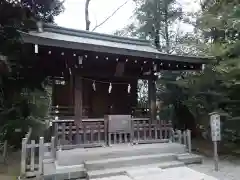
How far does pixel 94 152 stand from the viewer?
5.25 meters

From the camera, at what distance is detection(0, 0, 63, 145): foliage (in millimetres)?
9312

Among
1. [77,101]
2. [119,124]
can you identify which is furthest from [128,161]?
[77,101]

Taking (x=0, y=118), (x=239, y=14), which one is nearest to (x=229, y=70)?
(x=239, y=14)

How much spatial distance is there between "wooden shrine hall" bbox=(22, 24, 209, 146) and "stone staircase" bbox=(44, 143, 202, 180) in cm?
126

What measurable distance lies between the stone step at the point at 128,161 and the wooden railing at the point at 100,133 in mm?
785

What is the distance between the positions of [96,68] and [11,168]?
4042 millimetres

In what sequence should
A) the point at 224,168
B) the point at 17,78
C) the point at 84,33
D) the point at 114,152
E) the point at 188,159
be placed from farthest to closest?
1. the point at 17,78
2. the point at 84,33
3. the point at 188,159
4. the point at 224,168
5. the point at 114,152

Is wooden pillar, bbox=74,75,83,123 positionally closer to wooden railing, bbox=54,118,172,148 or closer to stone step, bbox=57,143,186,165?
wooden railing, bbox=54,118,172,148

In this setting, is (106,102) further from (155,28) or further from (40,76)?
(155,28)

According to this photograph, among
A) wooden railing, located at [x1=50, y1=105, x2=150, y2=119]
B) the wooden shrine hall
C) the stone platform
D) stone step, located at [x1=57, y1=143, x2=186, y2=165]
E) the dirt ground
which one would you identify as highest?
the wooden shrine hall

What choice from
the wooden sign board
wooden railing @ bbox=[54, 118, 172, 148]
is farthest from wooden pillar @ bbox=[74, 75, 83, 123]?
the wooden sign board

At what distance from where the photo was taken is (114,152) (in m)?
5.37

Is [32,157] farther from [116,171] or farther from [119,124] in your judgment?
[119,124]

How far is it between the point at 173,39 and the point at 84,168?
1214 cm
